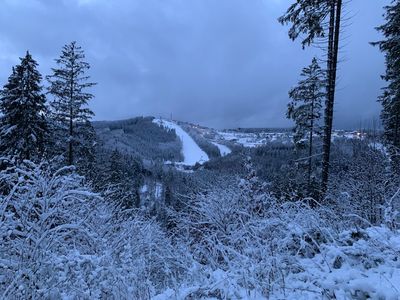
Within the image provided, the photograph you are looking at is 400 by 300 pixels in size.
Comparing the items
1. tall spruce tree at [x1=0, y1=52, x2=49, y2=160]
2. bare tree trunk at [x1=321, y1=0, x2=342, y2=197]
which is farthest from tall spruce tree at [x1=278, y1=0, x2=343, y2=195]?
tall spruce tree at [x1=0, y1=52, x2=49, y2=160]

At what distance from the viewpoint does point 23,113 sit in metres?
18.4

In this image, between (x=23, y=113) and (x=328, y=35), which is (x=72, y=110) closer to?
(x=23, y=113)

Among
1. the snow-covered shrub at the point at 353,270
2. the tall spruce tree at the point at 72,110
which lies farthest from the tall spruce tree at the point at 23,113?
the snow-covered shrub at the point at 353,270

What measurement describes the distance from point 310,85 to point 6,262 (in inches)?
789

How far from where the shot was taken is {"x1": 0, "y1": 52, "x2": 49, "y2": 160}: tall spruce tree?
59.4ft

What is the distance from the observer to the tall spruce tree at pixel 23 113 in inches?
713

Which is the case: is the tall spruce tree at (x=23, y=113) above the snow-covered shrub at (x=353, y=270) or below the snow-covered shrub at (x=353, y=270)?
above

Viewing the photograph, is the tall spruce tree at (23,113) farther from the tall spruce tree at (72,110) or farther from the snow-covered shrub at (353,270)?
the snow-covered shrub at (353,270)

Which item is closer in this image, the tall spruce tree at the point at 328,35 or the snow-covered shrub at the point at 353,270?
the snow-covered shrub at the point at 353,270

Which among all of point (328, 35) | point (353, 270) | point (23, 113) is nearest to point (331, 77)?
point (328, 35)

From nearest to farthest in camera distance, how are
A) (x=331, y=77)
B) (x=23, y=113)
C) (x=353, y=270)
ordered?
(x=353, y=270) → (x=331, y=77) → (x=23, y=113)

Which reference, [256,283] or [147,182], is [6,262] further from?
[147,182]

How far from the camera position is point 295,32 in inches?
441

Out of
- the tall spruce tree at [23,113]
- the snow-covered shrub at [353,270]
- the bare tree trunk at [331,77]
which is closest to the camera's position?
the snow-covered shrub at [353,270]
